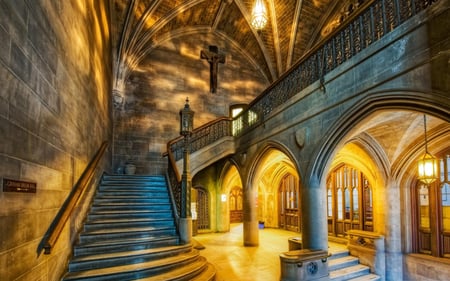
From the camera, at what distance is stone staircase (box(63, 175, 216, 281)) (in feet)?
15.1

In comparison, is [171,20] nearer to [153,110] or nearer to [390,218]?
[153,110]

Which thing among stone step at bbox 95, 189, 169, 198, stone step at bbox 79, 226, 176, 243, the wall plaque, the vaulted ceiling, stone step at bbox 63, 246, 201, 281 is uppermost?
the vaulted ceiling

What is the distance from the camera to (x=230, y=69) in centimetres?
1342

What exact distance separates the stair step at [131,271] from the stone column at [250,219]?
410 cm

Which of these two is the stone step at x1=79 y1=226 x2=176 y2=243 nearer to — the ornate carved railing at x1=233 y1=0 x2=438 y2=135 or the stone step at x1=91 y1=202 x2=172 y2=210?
the stone step at x1=91 y1=202 x2=172 y2=210

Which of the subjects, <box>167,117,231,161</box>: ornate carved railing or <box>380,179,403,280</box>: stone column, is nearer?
<box>380,179,403,280</box>: stone column

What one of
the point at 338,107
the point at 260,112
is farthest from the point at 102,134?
the point at 338,107

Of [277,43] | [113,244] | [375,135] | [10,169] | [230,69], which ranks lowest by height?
[113,244]

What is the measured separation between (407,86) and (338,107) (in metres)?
1.50

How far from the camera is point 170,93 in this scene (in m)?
12.1

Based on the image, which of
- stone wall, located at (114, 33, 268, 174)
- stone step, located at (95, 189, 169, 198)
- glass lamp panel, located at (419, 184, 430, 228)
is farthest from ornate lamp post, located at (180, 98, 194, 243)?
glass lamp panel, located at (419, 184, 430, 228)

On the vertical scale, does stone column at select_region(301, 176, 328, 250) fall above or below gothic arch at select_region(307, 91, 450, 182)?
below

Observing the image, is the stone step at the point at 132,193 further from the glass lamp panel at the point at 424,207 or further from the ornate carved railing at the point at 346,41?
the glass lamp panel at the point at 424,207

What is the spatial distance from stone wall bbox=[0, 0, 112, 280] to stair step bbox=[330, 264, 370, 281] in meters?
5.10
